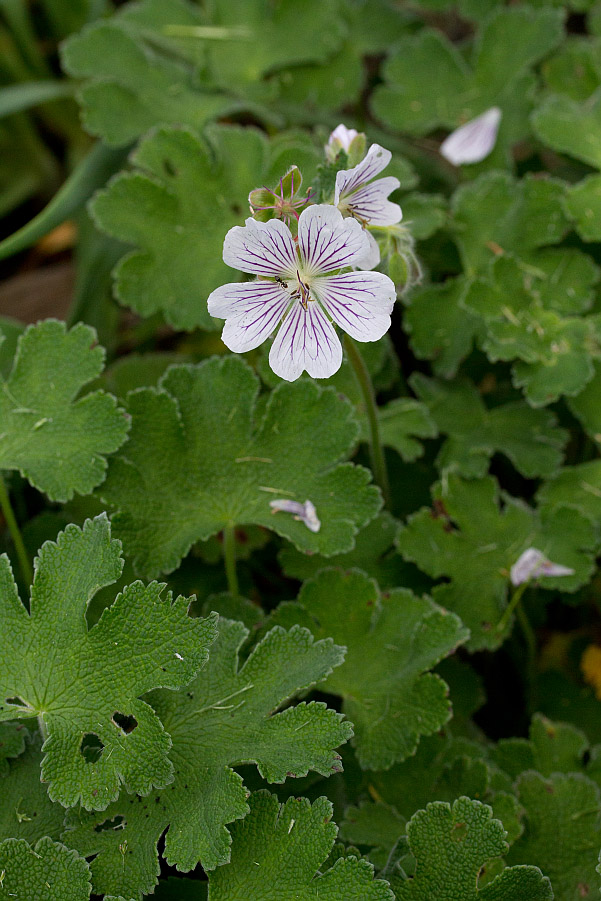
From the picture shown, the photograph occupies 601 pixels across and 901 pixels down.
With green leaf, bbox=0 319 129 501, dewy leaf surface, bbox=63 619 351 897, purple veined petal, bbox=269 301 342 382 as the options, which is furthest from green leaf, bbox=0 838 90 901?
purple veined petal, bbox=269 301 342 382

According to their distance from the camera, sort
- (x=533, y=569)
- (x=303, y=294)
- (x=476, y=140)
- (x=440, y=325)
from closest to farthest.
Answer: (x=303, y=294)
(x=533, y=569)
(x=440, y=325)
(x=476, y=140)

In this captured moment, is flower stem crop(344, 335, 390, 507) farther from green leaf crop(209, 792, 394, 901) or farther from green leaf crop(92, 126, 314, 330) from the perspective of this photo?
green leaf crop(209, 792, 394, 901)

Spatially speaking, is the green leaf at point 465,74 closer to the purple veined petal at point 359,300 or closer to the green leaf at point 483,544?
the green leaf at point 483,544

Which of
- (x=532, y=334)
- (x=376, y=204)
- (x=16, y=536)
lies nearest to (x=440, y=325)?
(x=532, y=334)

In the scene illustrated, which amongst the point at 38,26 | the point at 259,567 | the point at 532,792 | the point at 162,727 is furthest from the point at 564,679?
the point at 38,26

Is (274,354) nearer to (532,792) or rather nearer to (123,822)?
(123,822)

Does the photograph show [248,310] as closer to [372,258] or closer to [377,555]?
[372,258]
